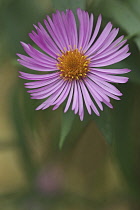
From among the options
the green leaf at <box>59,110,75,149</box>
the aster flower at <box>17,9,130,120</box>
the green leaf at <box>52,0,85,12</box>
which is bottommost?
the green leaf at <box>59,110,75,149</box>

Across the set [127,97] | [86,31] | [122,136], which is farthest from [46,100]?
[122,136]

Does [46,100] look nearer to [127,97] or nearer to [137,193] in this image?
[127,97]

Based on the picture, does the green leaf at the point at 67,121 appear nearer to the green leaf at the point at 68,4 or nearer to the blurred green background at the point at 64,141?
the blurred green background at the point at 64,141

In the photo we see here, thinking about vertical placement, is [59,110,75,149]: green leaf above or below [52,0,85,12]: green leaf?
below

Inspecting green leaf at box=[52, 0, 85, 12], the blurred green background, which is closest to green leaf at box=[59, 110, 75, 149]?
the blurred green background

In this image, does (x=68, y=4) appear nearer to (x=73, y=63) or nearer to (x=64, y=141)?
(x=73, y=63)

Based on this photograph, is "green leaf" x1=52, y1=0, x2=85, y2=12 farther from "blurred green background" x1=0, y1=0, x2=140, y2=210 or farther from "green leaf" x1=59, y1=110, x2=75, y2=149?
"green leaf" x1=59, y1=110, x2=75, y2=149

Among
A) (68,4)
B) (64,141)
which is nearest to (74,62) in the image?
(68,4)
